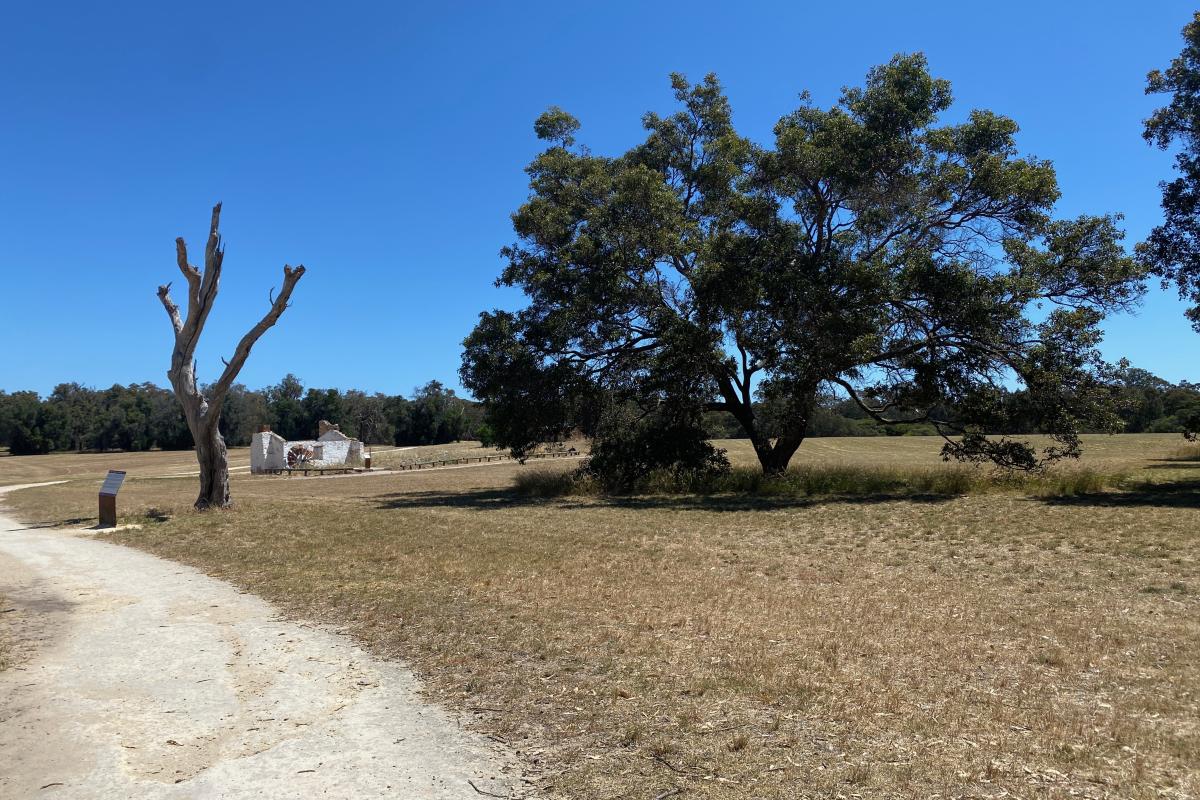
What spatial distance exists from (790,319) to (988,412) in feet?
19.5

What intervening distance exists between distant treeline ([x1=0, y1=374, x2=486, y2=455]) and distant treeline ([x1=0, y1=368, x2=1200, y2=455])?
0.36ft

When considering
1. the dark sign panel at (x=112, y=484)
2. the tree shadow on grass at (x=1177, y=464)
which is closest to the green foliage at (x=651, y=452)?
the dark sign panel at (x=112, y=484)

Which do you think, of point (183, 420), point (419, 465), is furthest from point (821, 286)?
point (183, 420)

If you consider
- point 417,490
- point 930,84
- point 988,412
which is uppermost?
point 930,84

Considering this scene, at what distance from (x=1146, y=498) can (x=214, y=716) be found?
62.0ft

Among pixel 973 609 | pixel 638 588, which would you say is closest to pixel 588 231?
pixel 638 588

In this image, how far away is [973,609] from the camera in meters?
7.29

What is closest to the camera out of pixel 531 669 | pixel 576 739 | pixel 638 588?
pixel 576 739

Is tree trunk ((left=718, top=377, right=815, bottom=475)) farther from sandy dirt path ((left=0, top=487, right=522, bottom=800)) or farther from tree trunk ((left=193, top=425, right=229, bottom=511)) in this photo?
sandy dirt path ((left=0, top=487, right=522, bottom=800))

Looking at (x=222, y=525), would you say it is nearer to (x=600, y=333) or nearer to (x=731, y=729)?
(x=600, y=333)

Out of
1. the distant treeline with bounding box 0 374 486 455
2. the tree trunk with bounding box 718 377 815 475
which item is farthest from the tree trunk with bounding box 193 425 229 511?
the distant treeline with bounding box 0 374 486 455

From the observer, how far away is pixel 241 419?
9931 centimetres

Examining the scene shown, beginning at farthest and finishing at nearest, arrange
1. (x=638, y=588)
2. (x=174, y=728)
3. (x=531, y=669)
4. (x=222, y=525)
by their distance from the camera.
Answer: (x=222, y=525), (x=638, y=588), (x=531, y=669), (x=174, y=728)

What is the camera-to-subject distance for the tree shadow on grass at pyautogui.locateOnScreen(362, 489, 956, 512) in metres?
18.6
